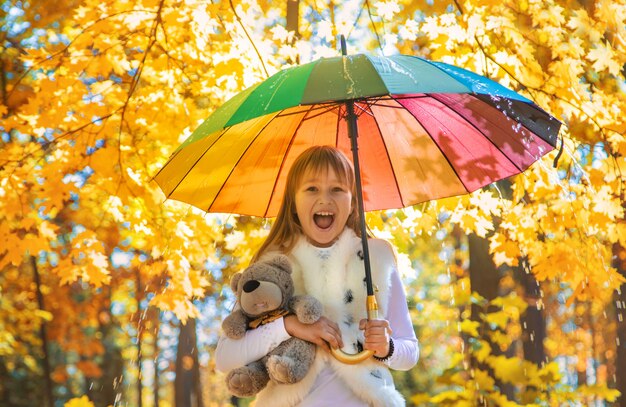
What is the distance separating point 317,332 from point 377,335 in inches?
8.0

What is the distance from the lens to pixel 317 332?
271cm

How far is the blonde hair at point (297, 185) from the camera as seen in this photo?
3041 millimetres

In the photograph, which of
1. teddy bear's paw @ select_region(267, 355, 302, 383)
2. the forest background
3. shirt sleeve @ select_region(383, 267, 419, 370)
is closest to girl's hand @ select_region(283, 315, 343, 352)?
teddy bear's paw @ select_region(267, 355, 302, 383)

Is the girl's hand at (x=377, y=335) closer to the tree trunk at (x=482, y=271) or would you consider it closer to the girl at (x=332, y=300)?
the girl at (x=332, y=300)

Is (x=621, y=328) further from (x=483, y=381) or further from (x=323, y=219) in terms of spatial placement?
(x=323, y=219)

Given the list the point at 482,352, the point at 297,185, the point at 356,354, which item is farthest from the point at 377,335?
the point at 482,352

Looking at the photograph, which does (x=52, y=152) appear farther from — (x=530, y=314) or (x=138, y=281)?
(x=138, y=281)

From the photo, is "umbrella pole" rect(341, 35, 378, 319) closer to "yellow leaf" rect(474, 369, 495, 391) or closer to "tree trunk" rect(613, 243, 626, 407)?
"yellow leaf" rect(474, 369, 495, 391)

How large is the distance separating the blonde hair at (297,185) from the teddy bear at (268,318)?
255 millimetres

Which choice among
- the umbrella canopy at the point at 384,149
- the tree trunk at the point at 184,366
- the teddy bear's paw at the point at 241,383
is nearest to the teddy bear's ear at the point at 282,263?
the teddy bear's paw at the point at 241,383

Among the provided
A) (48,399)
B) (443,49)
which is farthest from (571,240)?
(48,399)

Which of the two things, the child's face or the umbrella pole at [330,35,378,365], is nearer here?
the umbrella pole at [330,35,378,365]

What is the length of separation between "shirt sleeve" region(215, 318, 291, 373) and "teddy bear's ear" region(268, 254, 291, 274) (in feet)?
0.66

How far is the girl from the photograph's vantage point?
272cm
